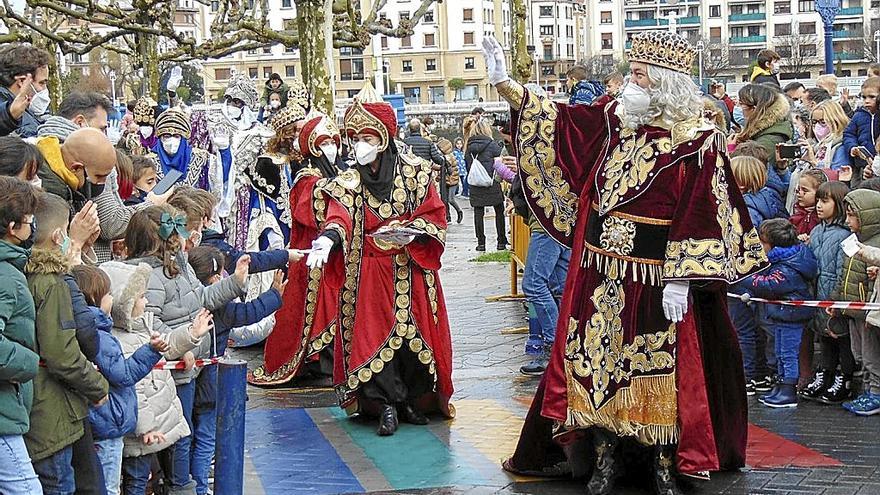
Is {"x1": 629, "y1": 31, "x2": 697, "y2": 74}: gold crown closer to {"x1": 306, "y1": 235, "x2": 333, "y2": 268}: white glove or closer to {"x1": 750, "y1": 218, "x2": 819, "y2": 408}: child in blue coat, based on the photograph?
{"x1": 306, "y1": 235, "x2": 333, "y2": 268}: white glove

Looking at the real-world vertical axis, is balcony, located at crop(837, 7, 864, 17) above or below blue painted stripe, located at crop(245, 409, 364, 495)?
above

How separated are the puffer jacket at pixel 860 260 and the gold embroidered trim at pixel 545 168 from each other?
6.96ft

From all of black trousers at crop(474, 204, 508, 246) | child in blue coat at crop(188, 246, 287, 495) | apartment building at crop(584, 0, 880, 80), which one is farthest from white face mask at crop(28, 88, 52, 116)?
apartment building at crop(584, 0, 880, 80)

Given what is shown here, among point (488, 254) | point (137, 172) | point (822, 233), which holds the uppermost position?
point (137, 172)

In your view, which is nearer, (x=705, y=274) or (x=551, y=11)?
(x=705, y=274)

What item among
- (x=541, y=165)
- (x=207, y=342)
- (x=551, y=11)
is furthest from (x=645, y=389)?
(x=551, y=11)

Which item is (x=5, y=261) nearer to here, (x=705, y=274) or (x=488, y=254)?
(x=705, y=274)

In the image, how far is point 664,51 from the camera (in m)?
6.42

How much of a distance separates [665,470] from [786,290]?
2426 mm

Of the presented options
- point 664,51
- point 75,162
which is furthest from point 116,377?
point 664,51

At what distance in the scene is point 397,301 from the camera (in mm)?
8109

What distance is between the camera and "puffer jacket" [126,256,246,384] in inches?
242

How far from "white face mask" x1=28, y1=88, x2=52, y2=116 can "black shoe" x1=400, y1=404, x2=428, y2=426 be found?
105 inches

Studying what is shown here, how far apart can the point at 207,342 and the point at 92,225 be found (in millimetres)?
986
